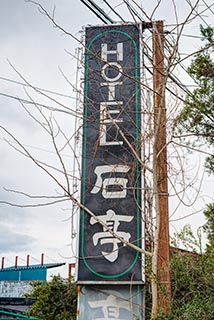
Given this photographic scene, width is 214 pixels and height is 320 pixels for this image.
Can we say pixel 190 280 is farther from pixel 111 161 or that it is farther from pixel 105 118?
pixel 105 118

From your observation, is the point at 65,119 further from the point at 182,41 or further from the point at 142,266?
the point at 142,266

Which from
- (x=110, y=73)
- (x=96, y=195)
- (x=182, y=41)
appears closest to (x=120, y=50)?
(x=110, y=73)

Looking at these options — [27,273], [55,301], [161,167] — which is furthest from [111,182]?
[27,273]

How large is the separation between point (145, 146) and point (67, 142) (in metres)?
0.96

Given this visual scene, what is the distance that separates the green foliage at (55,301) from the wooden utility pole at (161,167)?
3040 millimetres

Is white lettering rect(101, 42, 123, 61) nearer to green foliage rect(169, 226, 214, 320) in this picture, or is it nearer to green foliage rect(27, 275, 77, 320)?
green foliage rect(169, 226, 214, 320)

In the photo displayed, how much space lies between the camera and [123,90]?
626 cm

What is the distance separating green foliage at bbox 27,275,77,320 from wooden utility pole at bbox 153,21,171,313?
9.97 feet

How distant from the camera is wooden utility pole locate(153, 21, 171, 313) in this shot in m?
5.27

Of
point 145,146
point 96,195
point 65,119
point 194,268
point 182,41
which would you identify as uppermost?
point 182,41

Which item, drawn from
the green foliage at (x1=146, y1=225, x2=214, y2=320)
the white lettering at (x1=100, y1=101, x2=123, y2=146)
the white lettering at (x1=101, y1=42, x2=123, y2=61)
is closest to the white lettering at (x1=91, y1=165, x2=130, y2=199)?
the white lettering at (x1=100, y1=101, x2=123, y2=146)

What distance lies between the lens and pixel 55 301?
9.12 meters

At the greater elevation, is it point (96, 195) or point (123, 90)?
point (123, 90)

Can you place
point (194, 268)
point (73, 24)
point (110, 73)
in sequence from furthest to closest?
point (73, 24)
point (110, 73)
point (194, 268)
